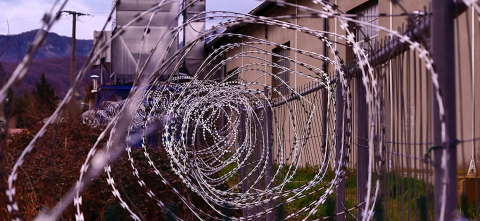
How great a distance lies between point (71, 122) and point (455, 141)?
7508 mm

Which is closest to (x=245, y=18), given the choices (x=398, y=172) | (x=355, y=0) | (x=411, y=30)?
(x=411, y=30)

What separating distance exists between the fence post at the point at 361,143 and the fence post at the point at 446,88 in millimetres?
1794

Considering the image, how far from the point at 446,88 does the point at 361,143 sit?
2.01 metres

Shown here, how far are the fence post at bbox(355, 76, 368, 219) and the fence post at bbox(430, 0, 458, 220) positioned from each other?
1794 millimetres

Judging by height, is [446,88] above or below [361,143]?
above

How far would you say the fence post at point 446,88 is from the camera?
6.47 ft

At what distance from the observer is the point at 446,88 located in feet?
6.49

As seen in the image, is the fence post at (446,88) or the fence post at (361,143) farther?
the fence post at (361,143)

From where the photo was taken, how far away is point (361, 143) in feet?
13.0

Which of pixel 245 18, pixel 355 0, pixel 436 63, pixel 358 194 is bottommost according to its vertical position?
pixel 358 194

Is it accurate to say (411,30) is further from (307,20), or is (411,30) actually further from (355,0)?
(307,20)

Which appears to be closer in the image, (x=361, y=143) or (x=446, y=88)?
(x=446, y=88)

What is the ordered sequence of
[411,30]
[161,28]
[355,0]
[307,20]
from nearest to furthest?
[411,30] → [355,0] → [307,20] → [161,28]

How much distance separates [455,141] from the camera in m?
1.96
